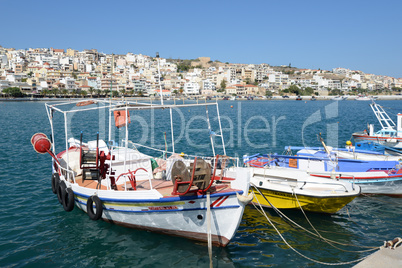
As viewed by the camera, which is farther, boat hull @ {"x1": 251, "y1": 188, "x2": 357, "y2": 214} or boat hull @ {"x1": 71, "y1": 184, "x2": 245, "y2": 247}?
boat hull @ {"x1": 251, "y1": 188, "x2": 357, "y2": 214}

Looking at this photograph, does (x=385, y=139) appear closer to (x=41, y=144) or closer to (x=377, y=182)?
(x=377, y=182)

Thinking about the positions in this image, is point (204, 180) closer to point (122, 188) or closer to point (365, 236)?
point (122, 188)

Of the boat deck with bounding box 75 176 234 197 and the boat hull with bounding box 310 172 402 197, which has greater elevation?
the boat deck with bounding box 75 176 234 197

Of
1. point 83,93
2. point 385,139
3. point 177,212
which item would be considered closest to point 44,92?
point 83,93

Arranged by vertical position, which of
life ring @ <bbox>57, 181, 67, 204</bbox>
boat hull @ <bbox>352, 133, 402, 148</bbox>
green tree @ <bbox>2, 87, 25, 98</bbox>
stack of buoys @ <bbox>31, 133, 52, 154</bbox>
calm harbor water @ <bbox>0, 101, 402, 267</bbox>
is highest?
green tree @ <bbox>2, 87, 25, 98</bbox>

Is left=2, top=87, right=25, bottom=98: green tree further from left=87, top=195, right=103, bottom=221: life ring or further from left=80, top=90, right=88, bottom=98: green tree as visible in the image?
left=87, top=195, right=103, bottom=221: life ring

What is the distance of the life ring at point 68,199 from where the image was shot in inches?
480

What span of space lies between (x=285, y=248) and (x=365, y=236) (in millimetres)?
3269

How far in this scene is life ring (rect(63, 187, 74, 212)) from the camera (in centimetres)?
1219

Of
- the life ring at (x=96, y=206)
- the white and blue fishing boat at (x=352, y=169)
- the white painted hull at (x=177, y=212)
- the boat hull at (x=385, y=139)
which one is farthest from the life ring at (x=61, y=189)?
the boat hull at (x=385, y=139)

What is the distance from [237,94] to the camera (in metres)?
176

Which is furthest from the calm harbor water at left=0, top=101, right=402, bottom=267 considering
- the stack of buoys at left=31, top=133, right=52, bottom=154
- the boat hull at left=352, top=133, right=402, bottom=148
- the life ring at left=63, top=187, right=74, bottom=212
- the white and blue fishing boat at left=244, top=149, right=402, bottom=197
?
the boat hull at left=352, top=133, right=402, bottom=148

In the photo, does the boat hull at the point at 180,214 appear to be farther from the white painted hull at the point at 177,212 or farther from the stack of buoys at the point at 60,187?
the stack of buoys at the point at 60,187

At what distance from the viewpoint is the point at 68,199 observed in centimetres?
1230
